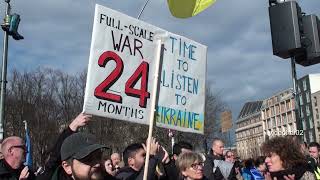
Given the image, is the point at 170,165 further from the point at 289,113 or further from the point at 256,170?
the point at 289,113

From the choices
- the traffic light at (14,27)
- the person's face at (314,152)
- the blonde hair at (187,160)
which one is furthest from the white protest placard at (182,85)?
the traffic light at (14,27)

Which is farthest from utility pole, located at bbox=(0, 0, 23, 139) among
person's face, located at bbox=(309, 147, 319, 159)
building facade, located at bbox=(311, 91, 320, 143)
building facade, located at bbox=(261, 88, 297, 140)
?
building facade, located at bbox=(261, 88, 297, 140)

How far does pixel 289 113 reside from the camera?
138 metres

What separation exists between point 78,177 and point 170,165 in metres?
2.89

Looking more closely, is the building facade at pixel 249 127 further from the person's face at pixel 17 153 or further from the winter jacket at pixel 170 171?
the person's face at pixel 17 153

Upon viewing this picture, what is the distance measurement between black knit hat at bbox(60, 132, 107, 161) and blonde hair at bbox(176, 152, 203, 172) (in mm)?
1891

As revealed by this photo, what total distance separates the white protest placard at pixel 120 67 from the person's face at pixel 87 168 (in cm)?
117

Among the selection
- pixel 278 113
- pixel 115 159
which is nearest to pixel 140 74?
pixel 115 159

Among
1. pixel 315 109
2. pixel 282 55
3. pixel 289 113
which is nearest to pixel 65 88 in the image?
pixel 282 55

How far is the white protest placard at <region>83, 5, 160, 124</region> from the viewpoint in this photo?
443cm

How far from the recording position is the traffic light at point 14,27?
1316 centimetres

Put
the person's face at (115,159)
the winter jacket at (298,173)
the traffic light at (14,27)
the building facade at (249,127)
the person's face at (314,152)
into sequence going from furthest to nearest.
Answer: the building facade at (249,127) → the traffic light at (14,27) → the person's face at (314,152) → the person's face at (115,159) → the winter jacket at (298,173)

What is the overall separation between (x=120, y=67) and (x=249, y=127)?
177 metres

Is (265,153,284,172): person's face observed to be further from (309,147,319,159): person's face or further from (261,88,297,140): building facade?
(261,88,297,140): building facade
